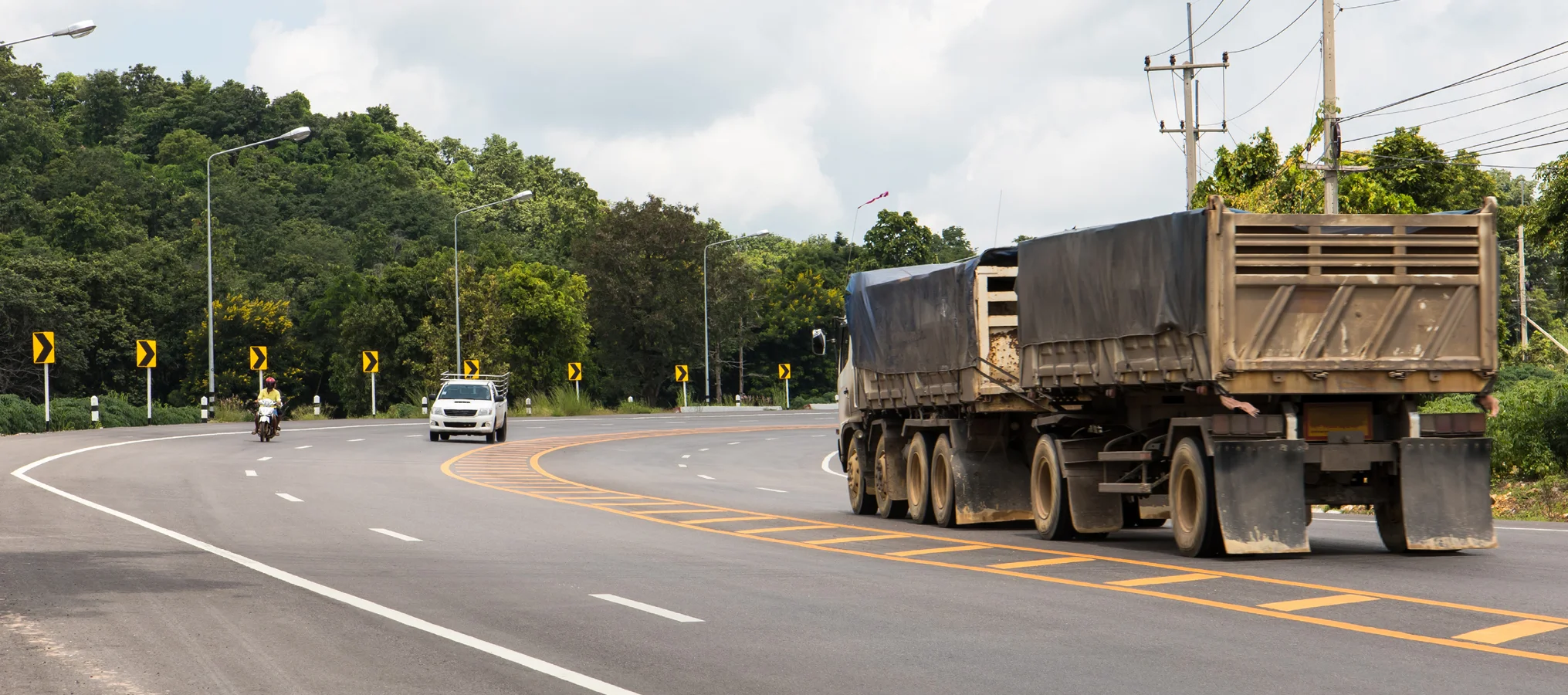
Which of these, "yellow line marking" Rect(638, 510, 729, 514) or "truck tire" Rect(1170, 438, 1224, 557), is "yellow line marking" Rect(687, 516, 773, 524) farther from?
"truck tire" Rect(1170, 438, 1224, 557)

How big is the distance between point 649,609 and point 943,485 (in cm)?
852

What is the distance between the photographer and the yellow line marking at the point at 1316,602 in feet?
34.2

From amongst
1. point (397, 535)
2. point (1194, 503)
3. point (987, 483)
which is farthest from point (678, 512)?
point (1194, 503)

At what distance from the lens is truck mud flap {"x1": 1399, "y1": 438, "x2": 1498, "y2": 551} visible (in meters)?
13.6

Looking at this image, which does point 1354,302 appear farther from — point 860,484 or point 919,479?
point 860,484

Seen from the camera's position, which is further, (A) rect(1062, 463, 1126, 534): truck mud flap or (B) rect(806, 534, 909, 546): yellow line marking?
(B) rect(806, 534, 909, 546): yellow line marking

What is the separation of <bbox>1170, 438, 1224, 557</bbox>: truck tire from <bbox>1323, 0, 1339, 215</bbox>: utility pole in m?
14.2

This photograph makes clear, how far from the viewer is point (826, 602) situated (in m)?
11.0

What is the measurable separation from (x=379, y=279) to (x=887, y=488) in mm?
68008

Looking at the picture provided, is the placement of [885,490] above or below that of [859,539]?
above

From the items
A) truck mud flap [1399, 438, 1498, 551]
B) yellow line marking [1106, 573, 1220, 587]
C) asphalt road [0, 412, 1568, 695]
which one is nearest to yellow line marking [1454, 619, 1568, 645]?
asphalt road [0, 412, 1568, 695]

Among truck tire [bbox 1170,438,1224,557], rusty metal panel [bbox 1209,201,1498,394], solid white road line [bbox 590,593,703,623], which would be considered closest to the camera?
solid white road line [bbox 590,593,703,623]

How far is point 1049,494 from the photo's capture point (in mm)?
16641

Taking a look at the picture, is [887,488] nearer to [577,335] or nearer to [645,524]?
[645,524]
